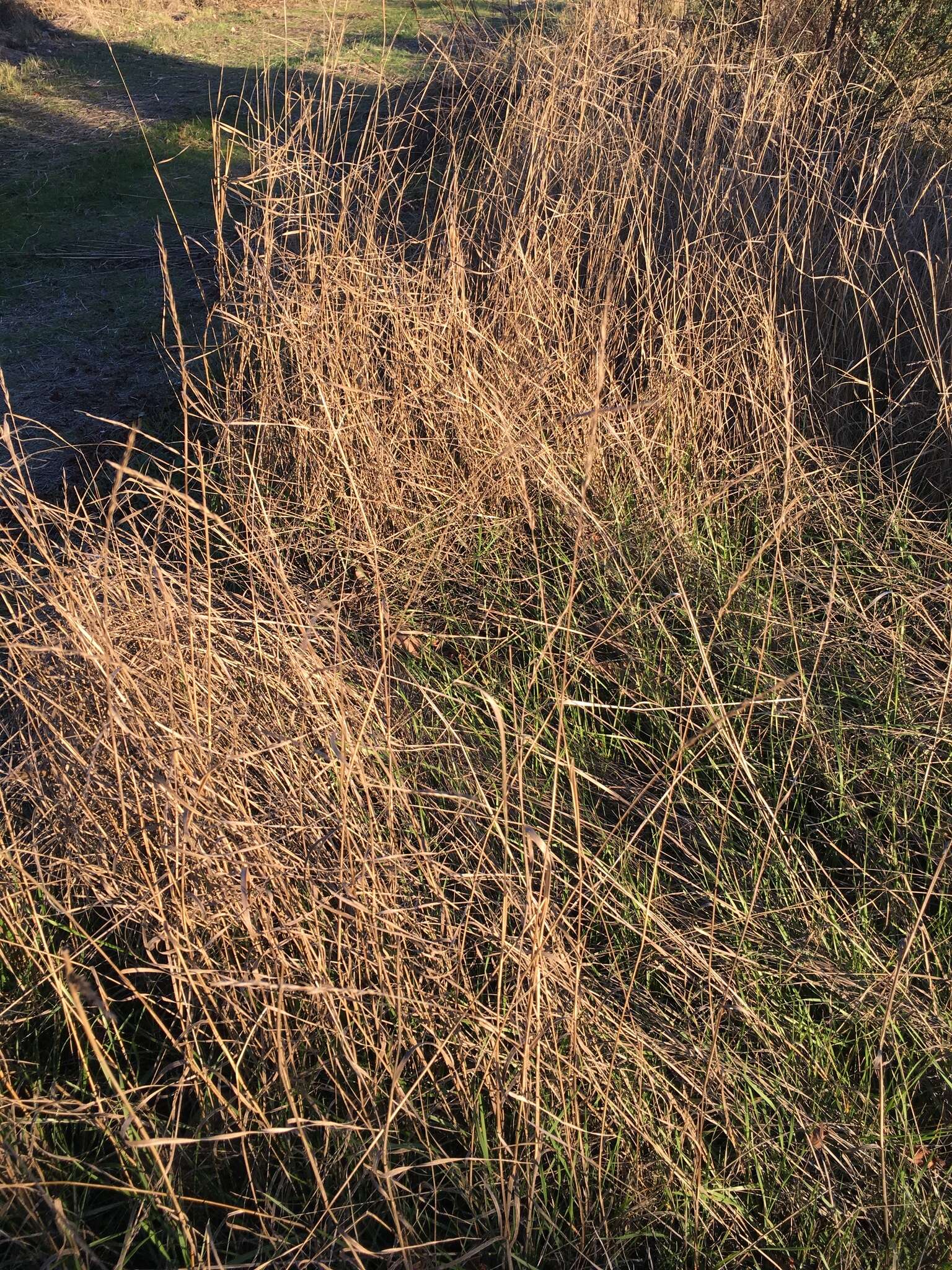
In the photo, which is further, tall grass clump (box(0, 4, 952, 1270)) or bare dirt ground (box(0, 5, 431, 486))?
bare dirt ground (box(0, 5, 431, 486))

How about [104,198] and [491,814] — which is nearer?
[491,814]

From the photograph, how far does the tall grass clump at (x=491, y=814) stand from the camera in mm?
1307

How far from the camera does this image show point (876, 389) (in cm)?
300

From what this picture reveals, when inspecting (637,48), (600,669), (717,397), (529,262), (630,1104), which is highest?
(637,48)

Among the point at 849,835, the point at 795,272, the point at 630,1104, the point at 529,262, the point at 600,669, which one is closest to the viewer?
the point at 630,1104

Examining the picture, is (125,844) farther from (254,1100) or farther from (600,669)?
(600,669)

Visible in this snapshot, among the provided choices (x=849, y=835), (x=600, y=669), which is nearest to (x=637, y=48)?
(x=600, y=669)

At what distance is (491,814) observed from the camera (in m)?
1.32

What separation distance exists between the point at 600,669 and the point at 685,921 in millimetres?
578

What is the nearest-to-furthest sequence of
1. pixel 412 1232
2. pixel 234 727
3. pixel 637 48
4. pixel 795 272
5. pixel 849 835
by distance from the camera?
pixel 412 1232, pixel 234 727, pixel 849 835, pixel 795 272, pixel 637 48

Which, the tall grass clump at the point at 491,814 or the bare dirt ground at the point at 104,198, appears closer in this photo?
the tall grass clump at the point at 491,814

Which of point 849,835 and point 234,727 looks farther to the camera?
point 849,835

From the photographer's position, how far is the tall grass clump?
131 cm

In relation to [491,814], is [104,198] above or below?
→ below
